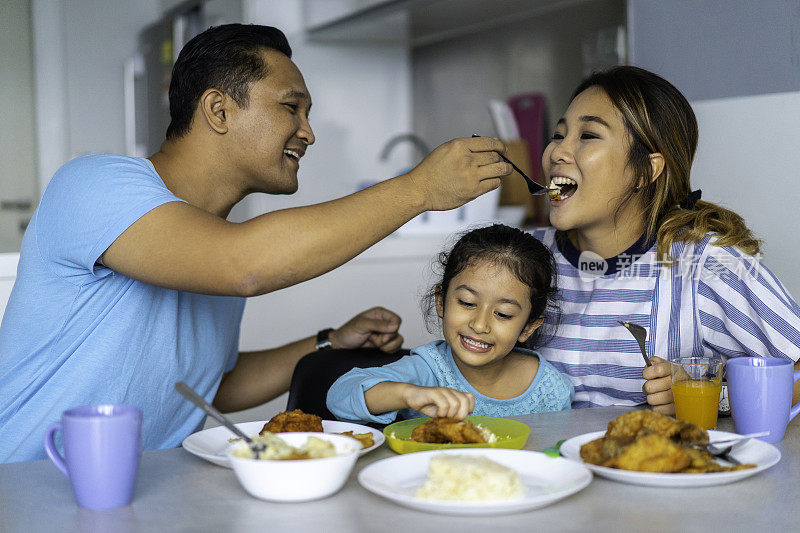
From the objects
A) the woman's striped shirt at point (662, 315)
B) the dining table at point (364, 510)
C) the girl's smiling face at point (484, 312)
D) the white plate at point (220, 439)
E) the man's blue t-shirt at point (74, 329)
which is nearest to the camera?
the dining table at point (364, 510)

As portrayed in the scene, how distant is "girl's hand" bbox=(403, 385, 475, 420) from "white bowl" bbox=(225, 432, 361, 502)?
0.24 m

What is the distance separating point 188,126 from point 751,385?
1.03m

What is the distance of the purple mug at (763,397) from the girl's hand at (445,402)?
0.36 m

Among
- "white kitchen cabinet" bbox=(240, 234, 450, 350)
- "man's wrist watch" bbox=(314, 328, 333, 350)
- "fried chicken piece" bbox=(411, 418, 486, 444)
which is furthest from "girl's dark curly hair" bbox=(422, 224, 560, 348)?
"white kitchen cabinet" bbox=(240, 234, 450, 350)

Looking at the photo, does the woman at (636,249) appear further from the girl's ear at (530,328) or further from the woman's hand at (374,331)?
the woman's hand at (374,331)

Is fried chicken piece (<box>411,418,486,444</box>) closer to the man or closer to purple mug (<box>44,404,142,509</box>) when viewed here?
→ the man

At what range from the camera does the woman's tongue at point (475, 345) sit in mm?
1520

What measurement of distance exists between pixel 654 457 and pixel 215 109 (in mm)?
972

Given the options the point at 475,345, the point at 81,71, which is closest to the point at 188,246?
the point at 475,345

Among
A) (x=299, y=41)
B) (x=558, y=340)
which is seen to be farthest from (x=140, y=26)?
(x=558, y=340)

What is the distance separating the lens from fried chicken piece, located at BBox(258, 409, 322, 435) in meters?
1.07

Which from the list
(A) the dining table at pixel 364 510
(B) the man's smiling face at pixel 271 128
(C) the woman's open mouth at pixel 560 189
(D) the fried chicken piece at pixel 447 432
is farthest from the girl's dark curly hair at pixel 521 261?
(A) the dining table at pixel 364 510

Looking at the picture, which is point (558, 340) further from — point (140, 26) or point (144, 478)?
point (140, 26)

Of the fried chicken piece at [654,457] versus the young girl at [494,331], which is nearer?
the fried chicken piece at [654,457]
